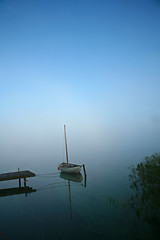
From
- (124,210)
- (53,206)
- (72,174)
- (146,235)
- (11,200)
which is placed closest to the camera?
(146,235)

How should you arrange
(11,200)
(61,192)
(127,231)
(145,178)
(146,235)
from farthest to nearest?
(61,192)
(145,178)
(11,200)
(127,231)
(146,235)

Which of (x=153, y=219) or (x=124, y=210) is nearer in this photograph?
(x=153, y=219)

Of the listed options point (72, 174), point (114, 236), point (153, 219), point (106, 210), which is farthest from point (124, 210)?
point (72, 174)

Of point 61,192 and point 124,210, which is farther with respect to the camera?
point 61,192

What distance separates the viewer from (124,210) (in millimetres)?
15055

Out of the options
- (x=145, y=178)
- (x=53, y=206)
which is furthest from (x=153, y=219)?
(x=53, y=206)

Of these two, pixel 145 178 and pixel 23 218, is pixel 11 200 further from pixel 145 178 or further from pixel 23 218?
pixel 145 178

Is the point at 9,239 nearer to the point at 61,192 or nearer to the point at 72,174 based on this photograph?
the point at 61,192

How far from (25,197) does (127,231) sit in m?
15.9

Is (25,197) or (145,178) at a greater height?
(145,178)

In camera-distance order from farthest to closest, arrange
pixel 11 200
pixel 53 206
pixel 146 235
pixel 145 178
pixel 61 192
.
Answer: pixel 61 192, pixel 145 178, pixel 11 200, pixel 53 206, pixel 146 235

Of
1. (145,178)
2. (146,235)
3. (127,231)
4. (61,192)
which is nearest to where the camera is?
(146,235)

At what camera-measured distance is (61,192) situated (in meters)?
23.7

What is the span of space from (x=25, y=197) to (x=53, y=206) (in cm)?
587
